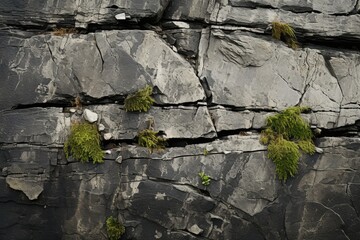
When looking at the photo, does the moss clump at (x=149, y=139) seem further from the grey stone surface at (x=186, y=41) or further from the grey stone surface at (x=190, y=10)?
the grey stone surface at (x=190, y=10)

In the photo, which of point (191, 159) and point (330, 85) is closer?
point (191, 159)

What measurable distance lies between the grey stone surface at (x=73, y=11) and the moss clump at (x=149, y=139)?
2.08 metres

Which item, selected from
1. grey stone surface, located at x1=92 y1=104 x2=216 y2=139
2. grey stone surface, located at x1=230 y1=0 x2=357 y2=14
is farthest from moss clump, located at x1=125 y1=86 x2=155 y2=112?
grey stone surface, located at x1=230 y1=0 x2=357 y2=14

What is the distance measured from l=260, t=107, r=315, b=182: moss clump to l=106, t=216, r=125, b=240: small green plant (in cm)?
284

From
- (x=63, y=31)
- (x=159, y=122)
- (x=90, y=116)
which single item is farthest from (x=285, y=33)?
(x=63, y=31)

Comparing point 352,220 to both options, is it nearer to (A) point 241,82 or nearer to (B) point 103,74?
(A) point 241,82

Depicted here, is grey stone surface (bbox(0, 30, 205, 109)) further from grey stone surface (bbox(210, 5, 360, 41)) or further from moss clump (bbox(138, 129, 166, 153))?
grey stone surface (bbox(210, 5, 360, 41))

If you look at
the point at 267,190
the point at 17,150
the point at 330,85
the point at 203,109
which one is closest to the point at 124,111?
the point at 203,109

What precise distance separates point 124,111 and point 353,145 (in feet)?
13.5

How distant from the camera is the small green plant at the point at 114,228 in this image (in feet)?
25.4

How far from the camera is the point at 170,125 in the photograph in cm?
803

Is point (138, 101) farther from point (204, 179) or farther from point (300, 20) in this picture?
point (300, 20)

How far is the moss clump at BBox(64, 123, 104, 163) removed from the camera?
25.4ft

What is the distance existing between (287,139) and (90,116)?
3.48 metres
